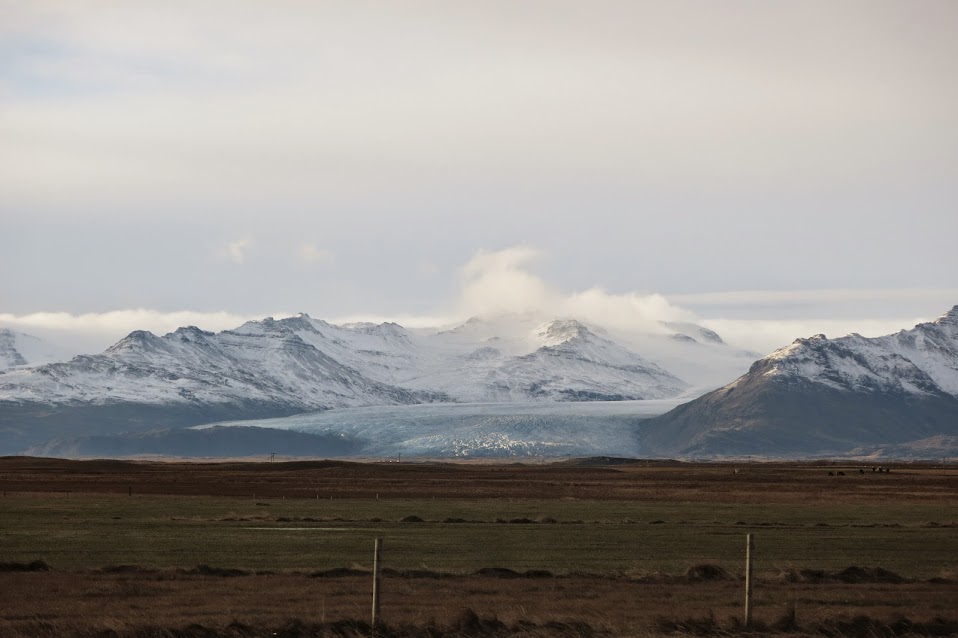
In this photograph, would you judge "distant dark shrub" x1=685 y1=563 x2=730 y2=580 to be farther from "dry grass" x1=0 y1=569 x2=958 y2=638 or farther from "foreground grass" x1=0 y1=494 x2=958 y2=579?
"foreground grass" x1=0 y1=494 x2=958 y2=579

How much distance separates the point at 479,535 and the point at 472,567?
12.3m

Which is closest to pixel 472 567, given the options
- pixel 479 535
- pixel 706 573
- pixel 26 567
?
pixel 706 573

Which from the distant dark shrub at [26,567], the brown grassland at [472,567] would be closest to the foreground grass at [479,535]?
the brown grassland at [472,567]

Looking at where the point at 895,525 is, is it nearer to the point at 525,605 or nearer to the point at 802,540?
the point at 802,540

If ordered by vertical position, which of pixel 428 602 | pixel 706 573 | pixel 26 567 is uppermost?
pixel 706 573

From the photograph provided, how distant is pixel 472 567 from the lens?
35.1 m

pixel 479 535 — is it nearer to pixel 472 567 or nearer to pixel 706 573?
pixel 472 567

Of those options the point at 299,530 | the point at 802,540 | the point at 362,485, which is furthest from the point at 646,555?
the point at 362,485

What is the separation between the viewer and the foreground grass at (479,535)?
36.8 metres

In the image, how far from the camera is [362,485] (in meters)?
100

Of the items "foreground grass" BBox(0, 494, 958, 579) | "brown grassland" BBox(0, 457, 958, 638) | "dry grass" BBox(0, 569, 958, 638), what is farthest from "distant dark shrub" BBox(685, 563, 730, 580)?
"foreground grass" BBox(0, 494, 958, 579)

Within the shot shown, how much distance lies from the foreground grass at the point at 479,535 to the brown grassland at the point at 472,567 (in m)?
0.12

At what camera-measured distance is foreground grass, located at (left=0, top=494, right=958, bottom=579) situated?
121 ft

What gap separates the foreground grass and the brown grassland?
12 centimetres
